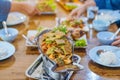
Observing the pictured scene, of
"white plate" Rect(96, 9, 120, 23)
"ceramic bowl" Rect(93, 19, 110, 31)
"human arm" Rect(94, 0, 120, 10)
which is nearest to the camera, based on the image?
"ceramic bowl" Rect(93, 19, 110, 31)

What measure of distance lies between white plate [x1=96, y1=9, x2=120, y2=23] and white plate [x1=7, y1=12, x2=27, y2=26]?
0.50 m

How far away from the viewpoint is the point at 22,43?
1.35 metres

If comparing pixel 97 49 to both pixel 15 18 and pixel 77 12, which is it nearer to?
pixel 77 12

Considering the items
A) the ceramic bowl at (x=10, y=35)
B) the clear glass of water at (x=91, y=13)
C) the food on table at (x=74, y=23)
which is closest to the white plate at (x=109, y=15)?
the clear glass of water at (x=91, y=13)

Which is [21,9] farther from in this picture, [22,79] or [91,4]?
[22,79]

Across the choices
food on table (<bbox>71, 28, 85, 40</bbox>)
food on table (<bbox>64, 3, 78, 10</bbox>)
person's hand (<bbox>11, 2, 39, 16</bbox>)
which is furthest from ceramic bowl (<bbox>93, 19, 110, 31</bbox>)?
person's hand (<bbox>11, 2, 39, 16</bbox>)

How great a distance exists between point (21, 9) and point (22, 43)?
0.43 m

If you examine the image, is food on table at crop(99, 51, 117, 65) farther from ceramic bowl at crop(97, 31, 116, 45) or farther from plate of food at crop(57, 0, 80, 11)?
plate of food at crop(57, 0, 80, 11)

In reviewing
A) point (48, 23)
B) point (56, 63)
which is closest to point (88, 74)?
point (56, 63)

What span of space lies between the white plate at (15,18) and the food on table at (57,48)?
20.4 inches

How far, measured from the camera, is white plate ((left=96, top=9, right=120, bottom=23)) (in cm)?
161

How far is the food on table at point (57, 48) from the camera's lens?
99 centimetres

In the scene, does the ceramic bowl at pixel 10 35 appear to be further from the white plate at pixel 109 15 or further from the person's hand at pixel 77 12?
the white plate at pixel 109 15

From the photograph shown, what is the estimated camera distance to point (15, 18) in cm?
161
